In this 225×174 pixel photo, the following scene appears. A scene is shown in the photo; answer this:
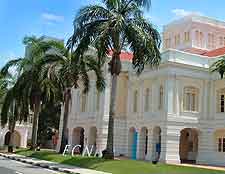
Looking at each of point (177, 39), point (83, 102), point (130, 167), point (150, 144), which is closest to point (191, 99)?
point (150, 144)

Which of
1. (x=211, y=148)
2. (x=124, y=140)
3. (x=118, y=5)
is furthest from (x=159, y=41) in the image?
(x=124, y=140)

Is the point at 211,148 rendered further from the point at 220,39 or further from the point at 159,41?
the point at 220,39

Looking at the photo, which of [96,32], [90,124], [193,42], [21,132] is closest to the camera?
[96,32]

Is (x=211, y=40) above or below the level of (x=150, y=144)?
above

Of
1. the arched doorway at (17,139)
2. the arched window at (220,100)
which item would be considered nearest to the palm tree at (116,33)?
the arched window at (220,100)

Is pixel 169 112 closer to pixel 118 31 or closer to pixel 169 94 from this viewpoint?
pixel 169 94

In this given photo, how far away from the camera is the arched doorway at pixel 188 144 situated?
1571 inches

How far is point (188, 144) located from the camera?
41.1 m

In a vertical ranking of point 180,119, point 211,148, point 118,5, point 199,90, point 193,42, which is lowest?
point 211,148

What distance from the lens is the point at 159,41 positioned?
2877cm

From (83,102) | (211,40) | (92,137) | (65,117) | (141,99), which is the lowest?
(92,137)

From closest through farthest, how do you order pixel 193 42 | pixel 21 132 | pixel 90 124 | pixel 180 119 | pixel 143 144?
pixel 180 119 < pixel 143 144 < pixel 90 124 < pixel 193 42 < pixel 21 132

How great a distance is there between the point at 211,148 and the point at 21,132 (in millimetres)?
38627

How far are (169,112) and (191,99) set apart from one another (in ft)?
10.0
